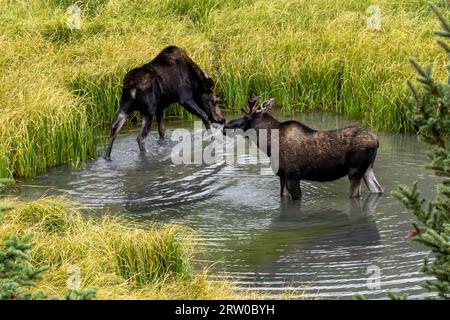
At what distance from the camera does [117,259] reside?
8852 mm

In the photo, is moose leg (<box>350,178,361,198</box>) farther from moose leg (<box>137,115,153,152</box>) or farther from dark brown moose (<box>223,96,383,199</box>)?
moose leg (<box>137,115,153,152</box>)

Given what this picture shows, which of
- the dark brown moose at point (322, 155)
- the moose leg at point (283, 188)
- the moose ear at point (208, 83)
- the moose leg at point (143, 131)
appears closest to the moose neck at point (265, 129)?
the dark brown moose at point (322, 155)

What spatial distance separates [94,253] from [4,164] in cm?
382

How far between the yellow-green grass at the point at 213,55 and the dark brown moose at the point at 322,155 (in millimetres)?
2818

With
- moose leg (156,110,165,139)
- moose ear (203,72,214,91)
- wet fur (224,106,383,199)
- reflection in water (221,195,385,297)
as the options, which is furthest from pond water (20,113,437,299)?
moose ear (203,72,214,91)

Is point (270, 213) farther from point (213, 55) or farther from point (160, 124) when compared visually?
point (213, 55)

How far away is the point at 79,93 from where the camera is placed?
48.2ft

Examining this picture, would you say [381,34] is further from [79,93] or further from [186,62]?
[79,93]

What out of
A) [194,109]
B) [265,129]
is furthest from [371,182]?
[194,109]

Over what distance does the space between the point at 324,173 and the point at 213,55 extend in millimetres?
5496

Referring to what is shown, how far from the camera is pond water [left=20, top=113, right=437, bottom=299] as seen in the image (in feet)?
30.4

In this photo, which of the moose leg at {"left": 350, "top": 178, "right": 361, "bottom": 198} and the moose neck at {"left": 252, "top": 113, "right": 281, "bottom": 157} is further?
the moose neck at {"left": 252, "top": 113, "right": 281, "bottom": 157}

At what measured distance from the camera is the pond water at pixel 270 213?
30.4 ft

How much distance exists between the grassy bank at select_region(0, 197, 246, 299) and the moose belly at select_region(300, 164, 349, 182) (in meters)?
2.18
